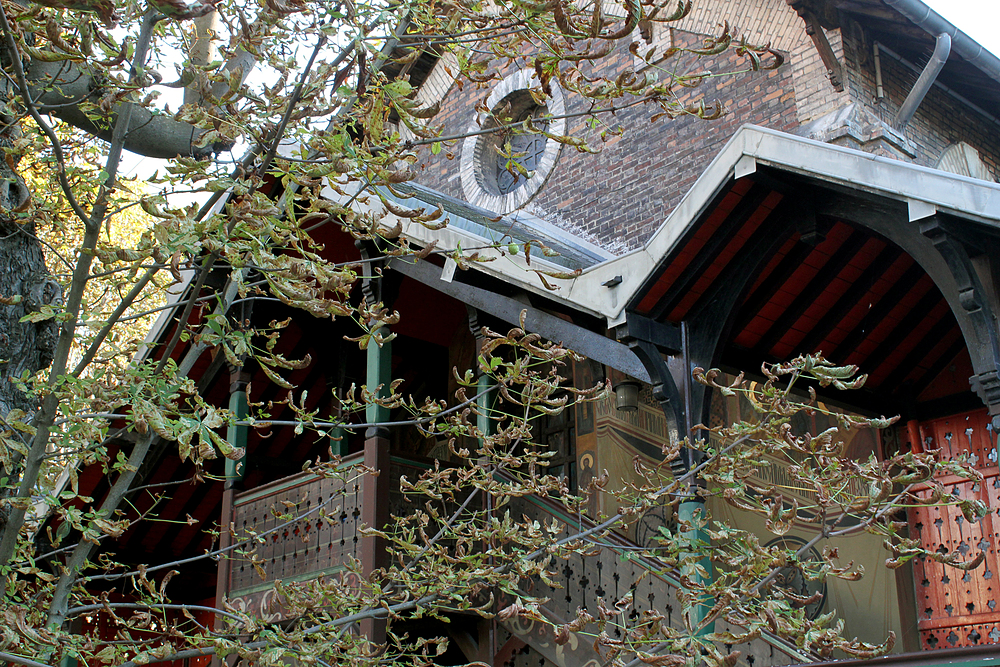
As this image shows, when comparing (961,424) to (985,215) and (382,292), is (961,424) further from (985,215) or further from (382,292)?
A: (382,292)

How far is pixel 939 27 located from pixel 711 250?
4.24 m

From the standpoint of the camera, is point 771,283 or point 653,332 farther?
point 771,283

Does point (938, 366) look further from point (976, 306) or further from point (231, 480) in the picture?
point (231, 480)

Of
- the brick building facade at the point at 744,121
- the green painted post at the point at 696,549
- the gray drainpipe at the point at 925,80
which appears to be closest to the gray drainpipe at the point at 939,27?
the gray drainpipe at the point at 925,80

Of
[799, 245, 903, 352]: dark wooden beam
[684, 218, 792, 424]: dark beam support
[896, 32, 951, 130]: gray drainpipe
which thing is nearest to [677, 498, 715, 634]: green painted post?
[684, 218, 792, 424]: dark beam support

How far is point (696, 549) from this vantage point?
4.66 metres

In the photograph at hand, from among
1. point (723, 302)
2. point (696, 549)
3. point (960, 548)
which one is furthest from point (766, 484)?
point (696, 549)

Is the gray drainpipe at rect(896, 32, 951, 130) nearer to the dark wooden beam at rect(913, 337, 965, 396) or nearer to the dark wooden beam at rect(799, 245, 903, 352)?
the dark wooden beam at rect(913, 337, 965, 396)

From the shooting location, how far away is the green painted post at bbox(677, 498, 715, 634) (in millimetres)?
4423

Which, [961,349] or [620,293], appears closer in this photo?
[620,293]

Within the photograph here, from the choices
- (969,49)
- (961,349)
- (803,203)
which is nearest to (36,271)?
(803,203)

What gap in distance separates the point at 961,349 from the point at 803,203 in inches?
133

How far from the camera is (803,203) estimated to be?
6438mm

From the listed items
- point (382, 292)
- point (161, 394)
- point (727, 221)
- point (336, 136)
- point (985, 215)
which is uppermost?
point (382, 292)
